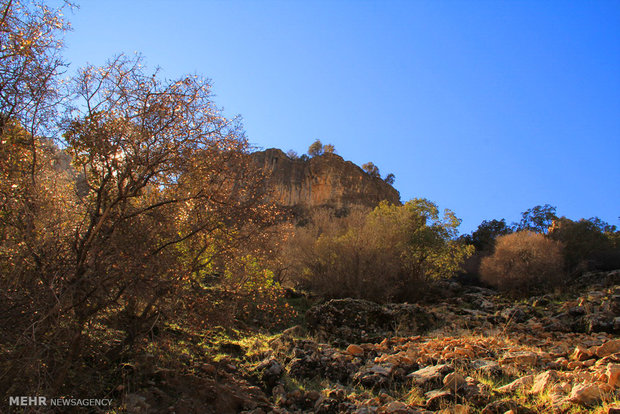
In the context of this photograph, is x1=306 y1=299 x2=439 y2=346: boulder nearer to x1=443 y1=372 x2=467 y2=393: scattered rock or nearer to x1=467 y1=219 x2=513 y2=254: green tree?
x1=443 y1=372 x2=467 y2=393: scattered rock

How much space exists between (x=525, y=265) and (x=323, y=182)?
41.6 meters

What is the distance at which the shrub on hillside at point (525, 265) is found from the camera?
25141 millimetres

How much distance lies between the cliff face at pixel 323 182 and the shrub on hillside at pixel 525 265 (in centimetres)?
3495

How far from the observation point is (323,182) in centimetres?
6519

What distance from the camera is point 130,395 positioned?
551cm

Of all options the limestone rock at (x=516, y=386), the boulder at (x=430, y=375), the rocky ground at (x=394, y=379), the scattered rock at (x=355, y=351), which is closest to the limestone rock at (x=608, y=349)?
the rocky ground at (x=394, y=379)

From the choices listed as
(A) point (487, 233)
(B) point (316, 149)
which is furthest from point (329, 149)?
(A) point (487, 233)

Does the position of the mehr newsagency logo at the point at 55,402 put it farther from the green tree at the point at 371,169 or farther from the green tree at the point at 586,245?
the green tree at the point at 371,169

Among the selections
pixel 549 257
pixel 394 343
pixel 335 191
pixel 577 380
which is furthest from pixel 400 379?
pixel 335 191

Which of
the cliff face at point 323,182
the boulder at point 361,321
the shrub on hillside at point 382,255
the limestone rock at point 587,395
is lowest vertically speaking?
the boulder at point 361,321

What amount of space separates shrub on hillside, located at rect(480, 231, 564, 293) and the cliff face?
34.9 m

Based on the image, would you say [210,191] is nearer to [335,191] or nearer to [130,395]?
[130,395]

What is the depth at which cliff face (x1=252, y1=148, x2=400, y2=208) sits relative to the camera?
2527 inches

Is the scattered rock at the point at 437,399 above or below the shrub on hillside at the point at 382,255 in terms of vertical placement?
below
